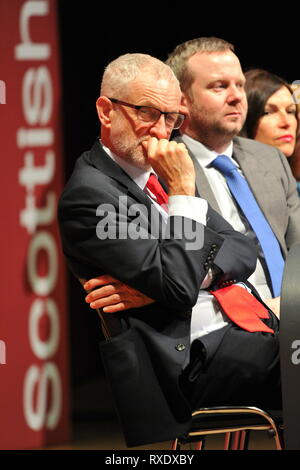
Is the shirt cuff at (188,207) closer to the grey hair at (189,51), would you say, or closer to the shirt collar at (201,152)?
the shirt collar at (201,152)

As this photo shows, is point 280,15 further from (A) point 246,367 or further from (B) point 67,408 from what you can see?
(A) point 246,367

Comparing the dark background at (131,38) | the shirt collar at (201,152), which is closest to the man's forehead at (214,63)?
the shirt collar at (201,152)

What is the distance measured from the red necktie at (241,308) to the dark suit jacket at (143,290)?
12cm

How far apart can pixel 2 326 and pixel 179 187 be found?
2.10 meters

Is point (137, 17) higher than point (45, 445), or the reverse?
point (137, 17)

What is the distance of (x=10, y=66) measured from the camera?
427cm

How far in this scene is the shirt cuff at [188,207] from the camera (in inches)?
91.7

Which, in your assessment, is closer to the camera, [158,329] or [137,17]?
[158,329]

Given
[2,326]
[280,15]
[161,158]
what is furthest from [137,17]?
[161,158]

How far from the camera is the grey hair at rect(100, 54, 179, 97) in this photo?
2.47 m

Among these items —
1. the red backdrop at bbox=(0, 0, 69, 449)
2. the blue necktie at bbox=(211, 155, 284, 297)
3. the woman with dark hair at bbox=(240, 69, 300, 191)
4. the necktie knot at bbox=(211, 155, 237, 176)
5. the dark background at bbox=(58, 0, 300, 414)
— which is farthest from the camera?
the dark background at bbox=(58, 0, 300, 414)

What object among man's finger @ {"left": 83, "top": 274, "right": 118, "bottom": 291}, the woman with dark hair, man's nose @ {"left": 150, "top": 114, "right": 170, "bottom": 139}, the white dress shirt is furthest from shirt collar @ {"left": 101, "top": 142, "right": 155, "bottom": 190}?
the woman with dark hair

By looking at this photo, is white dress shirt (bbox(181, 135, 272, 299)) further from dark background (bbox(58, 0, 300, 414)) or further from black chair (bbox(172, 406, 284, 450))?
dark background (bbox(58, 0, 300, 414))

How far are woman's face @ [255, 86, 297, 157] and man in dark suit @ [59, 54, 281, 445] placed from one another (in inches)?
45.1
